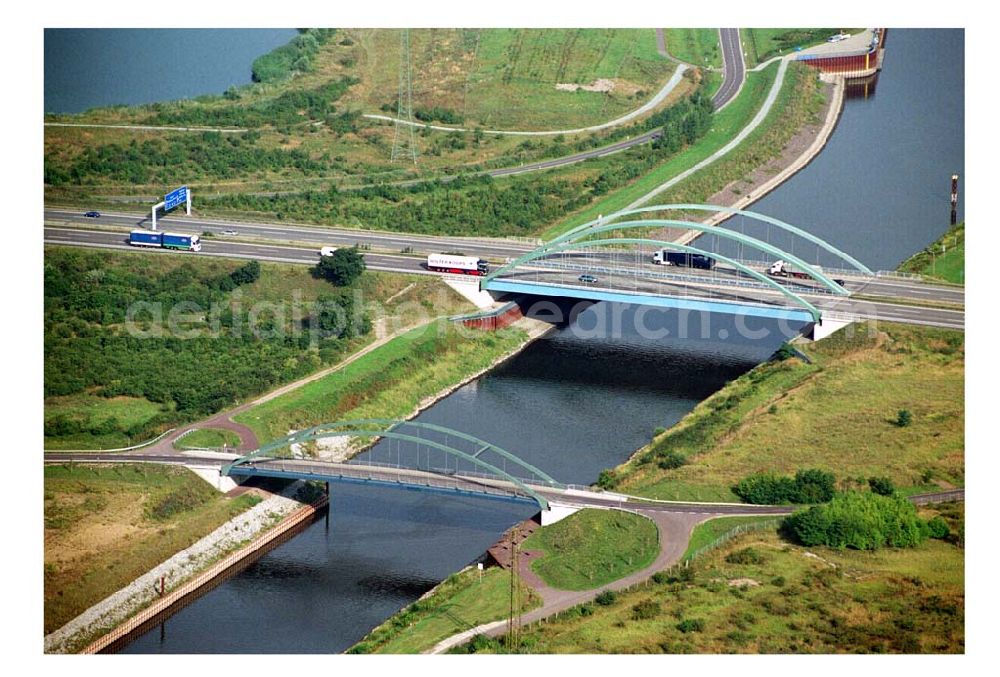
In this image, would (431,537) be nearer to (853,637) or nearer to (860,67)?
(853,637)

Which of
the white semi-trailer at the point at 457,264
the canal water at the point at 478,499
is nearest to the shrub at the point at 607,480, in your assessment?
the canal water at the point at 478,499

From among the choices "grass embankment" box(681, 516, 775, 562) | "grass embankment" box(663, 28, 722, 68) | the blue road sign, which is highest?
"grass embankment" box(663, 28, 722, 68)

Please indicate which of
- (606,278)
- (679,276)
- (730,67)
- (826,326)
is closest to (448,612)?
(826,326)

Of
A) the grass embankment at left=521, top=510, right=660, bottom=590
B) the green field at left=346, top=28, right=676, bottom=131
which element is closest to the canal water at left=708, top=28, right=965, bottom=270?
the green field at left=346, top=28, right=676, bottom=131

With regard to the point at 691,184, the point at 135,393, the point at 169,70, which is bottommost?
the point at 135,393

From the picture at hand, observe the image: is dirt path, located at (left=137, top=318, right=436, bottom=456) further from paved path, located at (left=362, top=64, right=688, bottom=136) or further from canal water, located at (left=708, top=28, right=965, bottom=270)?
paved path, located at (left=362, top=64, right=688, bottom=136)

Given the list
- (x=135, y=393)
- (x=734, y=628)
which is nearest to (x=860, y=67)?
(x=135, y=393)

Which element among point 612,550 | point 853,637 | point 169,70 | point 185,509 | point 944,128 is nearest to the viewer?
point 853,637
